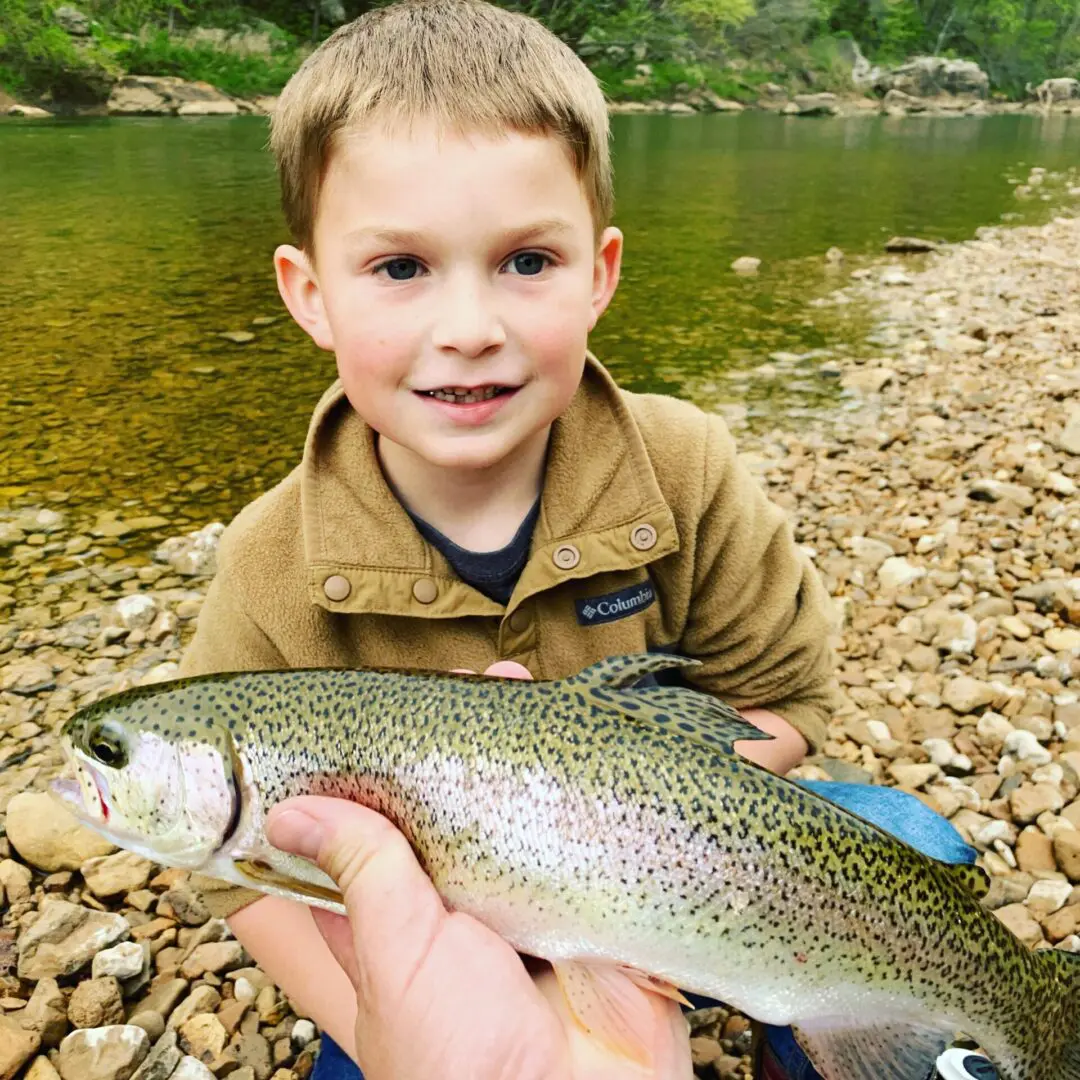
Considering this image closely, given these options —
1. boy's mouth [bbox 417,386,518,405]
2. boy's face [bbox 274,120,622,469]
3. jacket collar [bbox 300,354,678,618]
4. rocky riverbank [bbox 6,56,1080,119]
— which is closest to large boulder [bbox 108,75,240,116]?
rocky riverbank [bbox 6,56,1080,119]

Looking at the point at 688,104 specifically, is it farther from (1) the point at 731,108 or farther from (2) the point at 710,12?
(2) the point at 710,12

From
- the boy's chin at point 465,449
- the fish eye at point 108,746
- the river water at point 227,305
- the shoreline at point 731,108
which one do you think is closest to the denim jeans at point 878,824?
the fish eye at point 108,746

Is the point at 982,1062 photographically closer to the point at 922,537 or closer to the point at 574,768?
the point at 574,768

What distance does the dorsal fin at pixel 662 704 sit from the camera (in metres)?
1.99

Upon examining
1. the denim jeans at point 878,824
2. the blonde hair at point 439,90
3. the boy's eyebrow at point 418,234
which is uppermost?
the blonde hair at point 439,90

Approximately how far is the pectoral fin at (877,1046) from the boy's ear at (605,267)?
71.1 inches

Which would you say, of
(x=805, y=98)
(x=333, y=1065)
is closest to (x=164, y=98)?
(x=805, y=98)

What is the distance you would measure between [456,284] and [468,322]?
0.32 ft

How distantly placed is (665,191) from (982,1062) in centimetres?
2000

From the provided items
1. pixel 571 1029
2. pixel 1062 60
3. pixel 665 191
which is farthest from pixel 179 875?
pixel 1062 60

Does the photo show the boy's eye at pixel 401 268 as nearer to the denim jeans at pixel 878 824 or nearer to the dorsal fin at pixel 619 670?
the dorsal fin at pixel 619 670

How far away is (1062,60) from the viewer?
3413 inches

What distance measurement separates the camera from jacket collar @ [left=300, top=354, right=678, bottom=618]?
252 centimetres

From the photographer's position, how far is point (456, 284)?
2271 mm
